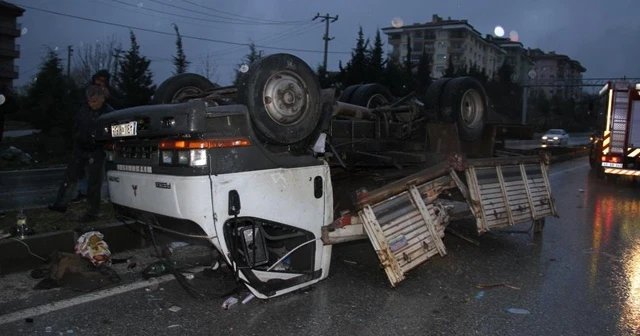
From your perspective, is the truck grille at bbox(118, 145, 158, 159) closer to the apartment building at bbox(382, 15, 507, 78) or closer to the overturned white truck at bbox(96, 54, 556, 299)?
the overturned white truck at bbox(96, 54, 556, 299)

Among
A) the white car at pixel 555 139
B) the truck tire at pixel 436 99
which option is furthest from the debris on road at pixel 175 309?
the white car at pixel 555 139

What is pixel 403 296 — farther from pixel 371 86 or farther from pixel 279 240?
pixel 371 86

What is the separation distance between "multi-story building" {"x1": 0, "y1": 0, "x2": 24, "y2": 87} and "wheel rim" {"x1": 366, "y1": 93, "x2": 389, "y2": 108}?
57911 mm

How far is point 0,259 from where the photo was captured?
190 inches

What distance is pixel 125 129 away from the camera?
4.15 metres

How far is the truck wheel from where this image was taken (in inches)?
162

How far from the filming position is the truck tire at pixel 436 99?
247 inches

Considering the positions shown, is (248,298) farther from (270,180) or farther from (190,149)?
(190,149)

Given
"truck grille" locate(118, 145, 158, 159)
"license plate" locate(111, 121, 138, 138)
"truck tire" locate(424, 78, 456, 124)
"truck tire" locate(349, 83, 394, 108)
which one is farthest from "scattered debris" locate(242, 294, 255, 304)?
"truck tire" locate(349, 83, 394, 108)

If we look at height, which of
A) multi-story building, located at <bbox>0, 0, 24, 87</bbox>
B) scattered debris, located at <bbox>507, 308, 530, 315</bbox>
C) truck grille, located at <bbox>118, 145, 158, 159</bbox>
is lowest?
scattered debris, located at <bbox>507, 308, 530, 315</bbox>

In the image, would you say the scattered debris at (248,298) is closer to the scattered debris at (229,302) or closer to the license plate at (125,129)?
the scattered debris at (229,302)

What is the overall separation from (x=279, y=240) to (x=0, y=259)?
103 inches

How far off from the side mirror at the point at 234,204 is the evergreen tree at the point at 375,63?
26117 millimetres

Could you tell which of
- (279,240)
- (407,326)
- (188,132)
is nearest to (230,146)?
(188,132)
